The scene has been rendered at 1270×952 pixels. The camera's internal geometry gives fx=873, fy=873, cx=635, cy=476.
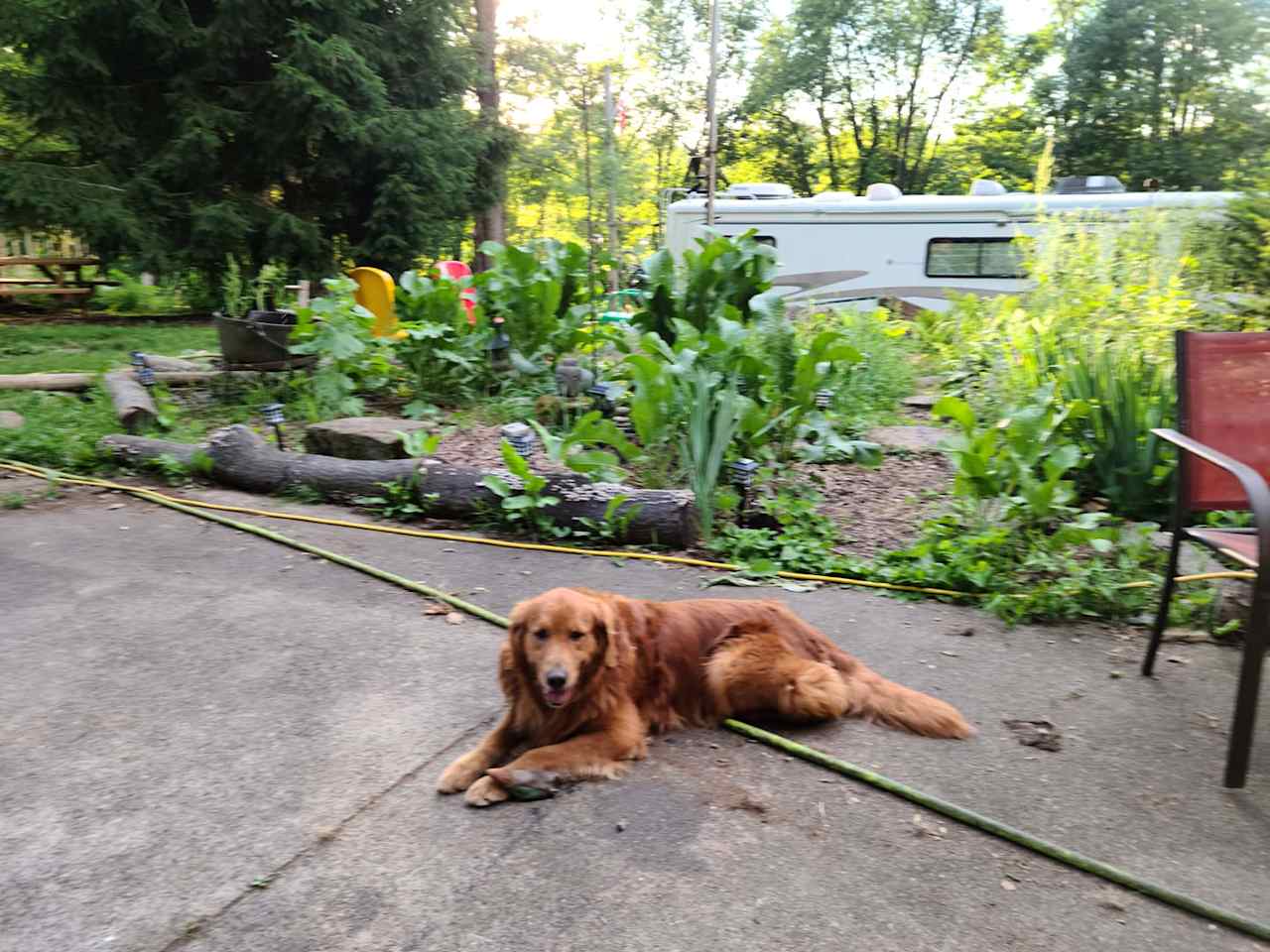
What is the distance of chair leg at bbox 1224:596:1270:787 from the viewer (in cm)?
230

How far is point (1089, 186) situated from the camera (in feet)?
46.0

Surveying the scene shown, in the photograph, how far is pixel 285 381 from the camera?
7.81 metres

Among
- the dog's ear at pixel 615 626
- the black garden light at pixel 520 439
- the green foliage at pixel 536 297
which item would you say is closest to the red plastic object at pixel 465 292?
the green foliage at pixel 536 297

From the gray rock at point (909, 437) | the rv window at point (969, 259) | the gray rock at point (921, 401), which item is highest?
the rv window at point (969, 259)

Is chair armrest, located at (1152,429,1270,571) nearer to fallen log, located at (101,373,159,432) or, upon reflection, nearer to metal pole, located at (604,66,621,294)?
metal pole, located at (604,66,621,294)

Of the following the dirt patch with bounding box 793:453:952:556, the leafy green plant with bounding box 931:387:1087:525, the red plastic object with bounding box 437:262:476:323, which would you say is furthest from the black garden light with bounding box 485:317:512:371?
the leafy green plant with bounding box 931:387:1087:525

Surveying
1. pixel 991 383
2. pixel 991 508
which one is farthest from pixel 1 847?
pixel 991 383

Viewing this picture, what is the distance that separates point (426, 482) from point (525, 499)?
801 mm

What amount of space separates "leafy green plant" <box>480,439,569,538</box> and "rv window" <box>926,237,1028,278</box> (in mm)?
11376

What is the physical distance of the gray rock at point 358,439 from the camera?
18.9 feet

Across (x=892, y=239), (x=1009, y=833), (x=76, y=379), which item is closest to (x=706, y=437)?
(x=1009, y=833)

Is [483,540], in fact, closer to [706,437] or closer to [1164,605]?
[706,437]

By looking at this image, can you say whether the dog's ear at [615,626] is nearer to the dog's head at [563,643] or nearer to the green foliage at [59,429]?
the dog's head at [563,643]

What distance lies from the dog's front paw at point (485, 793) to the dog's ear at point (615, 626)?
449 mm
